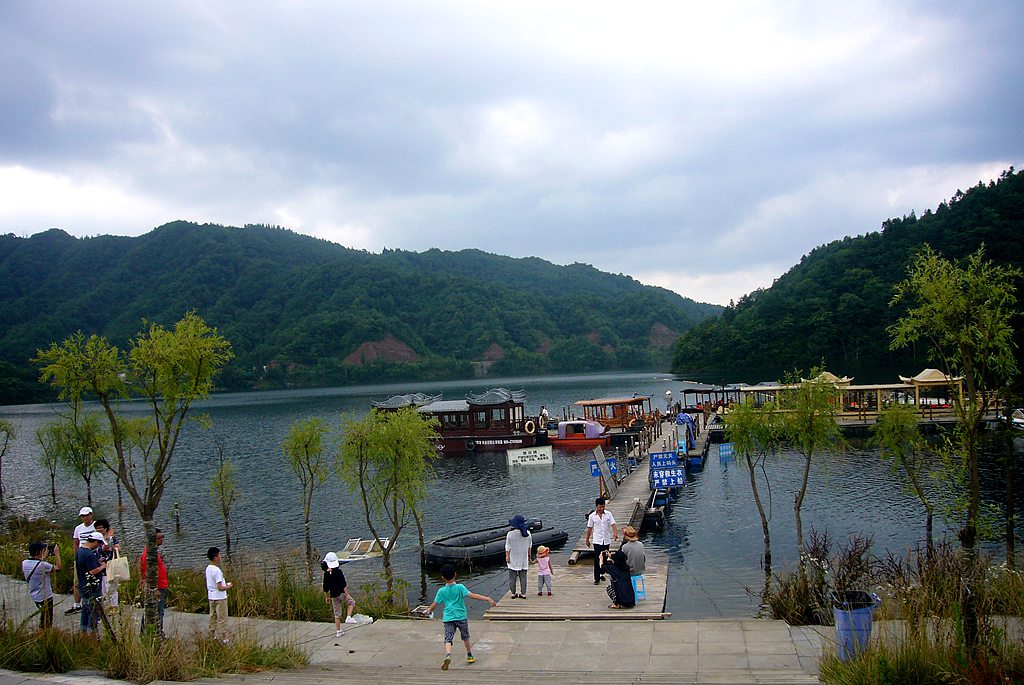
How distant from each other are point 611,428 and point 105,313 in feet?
573

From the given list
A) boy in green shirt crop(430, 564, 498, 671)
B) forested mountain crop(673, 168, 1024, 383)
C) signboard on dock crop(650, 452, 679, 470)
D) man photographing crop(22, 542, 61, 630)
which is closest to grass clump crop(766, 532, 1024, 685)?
boy in green shirt crop(430, 564, 498, 671)

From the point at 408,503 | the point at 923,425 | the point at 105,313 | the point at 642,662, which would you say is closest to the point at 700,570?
the point at 408,503

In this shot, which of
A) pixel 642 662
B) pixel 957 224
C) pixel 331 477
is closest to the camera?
pixel 642 662

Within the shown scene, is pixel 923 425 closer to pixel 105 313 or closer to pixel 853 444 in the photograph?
pixel 853 444

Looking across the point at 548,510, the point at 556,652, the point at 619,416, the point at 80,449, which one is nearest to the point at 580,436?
the point at 619,416

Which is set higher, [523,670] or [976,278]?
[976,278]

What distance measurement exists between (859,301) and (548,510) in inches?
3632

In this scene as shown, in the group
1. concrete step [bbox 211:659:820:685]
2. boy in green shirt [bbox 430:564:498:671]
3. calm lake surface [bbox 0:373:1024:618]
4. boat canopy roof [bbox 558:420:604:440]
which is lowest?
calm lake surface [bbox 0:373:1024:618]

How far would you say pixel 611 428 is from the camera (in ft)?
181

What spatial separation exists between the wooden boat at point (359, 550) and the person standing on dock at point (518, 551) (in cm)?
921

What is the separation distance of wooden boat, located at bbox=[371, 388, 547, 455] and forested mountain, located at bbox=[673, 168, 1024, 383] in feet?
184

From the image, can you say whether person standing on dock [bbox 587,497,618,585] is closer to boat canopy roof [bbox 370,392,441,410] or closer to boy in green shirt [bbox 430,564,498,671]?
boy in green shirt [bbox 430,564,498,671]

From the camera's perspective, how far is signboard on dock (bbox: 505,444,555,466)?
4434 centimetres

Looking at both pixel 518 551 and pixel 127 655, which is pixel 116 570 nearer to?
pixel 127 655
